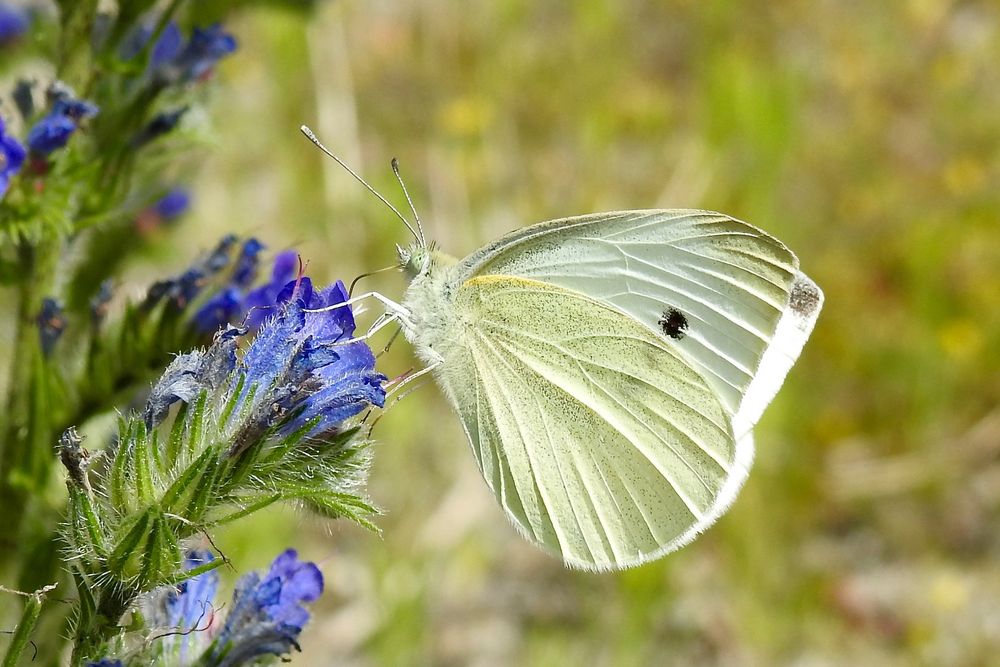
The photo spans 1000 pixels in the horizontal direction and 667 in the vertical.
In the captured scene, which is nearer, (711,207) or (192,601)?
(192,601)

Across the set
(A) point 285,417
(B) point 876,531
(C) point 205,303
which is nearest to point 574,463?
(C) point 205,303

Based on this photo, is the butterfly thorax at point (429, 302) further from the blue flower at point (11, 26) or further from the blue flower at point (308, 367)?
the blue flower at point (11, 26)

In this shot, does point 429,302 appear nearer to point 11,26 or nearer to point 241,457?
point 241,457

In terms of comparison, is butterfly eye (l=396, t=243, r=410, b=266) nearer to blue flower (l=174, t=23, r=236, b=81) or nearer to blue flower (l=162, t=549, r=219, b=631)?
blue flower (l=174, t=23, r=236, b=81)

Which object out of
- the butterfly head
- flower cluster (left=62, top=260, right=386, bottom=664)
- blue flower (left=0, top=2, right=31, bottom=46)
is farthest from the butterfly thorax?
blue flower (left=0, top=2, right=31, bottom=46)

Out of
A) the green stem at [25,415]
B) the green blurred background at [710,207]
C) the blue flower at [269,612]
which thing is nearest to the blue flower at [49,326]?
the green stem at [25,415]

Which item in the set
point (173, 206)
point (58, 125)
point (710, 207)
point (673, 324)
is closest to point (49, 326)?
Result: point (58, 125)

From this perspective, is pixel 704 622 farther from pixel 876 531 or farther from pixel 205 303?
pixel 205 303
